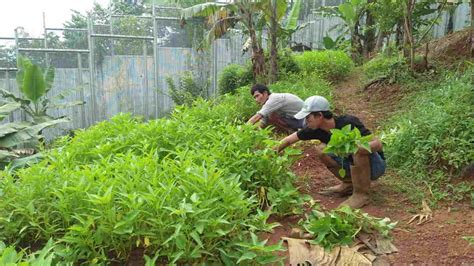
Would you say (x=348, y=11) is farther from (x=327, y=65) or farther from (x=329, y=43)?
(x=327, y=65)

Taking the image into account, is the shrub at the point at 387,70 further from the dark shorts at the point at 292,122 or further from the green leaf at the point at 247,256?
the green leaf at the point at 247,256

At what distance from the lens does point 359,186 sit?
391 centimetres

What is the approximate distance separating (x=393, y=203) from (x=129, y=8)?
76.2 feet

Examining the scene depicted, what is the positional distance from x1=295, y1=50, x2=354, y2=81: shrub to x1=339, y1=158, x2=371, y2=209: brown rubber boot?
263 inches

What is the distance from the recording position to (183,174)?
2.76 metres

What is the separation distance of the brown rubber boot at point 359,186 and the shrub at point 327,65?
6.67 m

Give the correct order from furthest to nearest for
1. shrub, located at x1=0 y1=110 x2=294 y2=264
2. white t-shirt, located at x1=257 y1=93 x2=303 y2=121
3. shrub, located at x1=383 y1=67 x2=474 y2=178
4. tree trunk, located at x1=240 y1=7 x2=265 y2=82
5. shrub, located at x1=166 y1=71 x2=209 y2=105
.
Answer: shrub, located at x1=166 y1=71 x2=209 y2=105
tree trunk, located at x1=240 y1=7 x2=265 y2=82
white t-shirt, located at x1=257 y1=93 x2=303 y2=121
shrub, located at x1=383 y1=67 x2=474 y2=178
shrub, located at x1=0 y1=110 x2=294 y2=264

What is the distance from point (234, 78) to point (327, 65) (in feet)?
8.34

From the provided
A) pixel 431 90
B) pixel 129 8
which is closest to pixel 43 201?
pixel 431 90

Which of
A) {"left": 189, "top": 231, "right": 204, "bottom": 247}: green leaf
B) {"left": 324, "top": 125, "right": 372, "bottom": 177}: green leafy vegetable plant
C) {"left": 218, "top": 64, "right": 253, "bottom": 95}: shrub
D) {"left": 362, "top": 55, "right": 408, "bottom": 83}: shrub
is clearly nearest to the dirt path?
{"left": 324, "top": 125, "right": 372, "bottom": 177}: green leafy vegetable plant

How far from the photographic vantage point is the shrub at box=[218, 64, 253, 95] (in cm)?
1109

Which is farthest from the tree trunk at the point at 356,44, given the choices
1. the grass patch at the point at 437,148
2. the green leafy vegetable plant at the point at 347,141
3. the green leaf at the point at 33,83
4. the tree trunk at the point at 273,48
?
the green leafy vegetable plant at the point at 347,141

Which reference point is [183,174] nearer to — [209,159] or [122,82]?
[209,159]

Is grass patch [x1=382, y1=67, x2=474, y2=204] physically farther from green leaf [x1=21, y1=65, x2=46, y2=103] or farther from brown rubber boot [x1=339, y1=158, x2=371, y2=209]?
green leaf [x1=21, y1=65, x2=46, y2=103]
